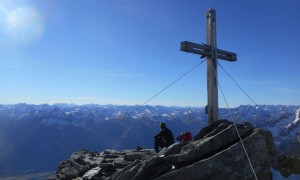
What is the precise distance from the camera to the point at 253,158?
1238cm

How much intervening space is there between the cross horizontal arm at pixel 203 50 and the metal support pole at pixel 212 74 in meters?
0.38

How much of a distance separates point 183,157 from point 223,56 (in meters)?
7.43

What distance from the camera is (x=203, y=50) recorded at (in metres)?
17.5

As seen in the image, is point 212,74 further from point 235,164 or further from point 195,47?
point 235,164

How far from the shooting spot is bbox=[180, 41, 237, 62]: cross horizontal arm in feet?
54.4

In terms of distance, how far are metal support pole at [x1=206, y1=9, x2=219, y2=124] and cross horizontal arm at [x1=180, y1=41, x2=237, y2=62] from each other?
38cm

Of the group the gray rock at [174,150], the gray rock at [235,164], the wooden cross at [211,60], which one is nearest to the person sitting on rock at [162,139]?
the wooden cross at [211,60]

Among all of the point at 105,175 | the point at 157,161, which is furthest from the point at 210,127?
the point at 105,175

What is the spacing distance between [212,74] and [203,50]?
1297 millimetres

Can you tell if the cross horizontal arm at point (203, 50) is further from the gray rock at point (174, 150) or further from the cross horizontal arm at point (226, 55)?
the gray rock at point (174, 150)

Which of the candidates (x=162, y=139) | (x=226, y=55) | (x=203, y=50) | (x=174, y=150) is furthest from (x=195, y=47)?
(x=162, y=139)

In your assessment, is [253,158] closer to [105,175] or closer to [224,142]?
[224,142]

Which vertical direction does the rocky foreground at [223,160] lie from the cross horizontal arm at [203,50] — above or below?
below

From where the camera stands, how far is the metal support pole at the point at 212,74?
17.5m
